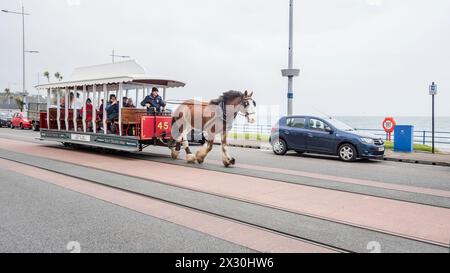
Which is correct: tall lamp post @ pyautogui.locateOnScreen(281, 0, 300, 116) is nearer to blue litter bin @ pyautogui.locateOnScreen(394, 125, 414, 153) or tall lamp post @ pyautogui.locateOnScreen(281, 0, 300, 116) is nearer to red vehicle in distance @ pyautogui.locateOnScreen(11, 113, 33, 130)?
blue litter bin @ pyautogui.locateOnScreen(394, 125, 414, 153)

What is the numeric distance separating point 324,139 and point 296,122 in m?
1.51

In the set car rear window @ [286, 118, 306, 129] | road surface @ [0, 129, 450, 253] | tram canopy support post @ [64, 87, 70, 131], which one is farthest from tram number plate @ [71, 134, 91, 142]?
car rear window @ [286, 118, 306, 129]

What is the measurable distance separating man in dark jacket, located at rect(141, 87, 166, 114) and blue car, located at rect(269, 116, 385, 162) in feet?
16.5

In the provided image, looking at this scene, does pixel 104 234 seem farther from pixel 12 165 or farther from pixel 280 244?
pixel 12 165

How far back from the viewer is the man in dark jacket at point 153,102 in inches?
530

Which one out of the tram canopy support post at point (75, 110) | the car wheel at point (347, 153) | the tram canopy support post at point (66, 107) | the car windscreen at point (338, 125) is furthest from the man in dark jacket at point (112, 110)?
the car wheel at point (347, 153)

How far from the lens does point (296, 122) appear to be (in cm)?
1559

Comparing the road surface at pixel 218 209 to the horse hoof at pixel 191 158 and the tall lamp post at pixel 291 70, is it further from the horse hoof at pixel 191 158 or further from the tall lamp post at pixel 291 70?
the tall lamp post at pixel 291 70

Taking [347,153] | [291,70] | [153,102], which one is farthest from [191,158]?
[291,70]

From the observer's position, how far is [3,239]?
488 centimetres

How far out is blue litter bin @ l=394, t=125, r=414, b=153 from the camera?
17.2 metres

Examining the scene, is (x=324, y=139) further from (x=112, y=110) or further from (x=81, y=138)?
(x=81, y=138)

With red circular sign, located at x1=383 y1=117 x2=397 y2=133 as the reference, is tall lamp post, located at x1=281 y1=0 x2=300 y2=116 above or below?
above
